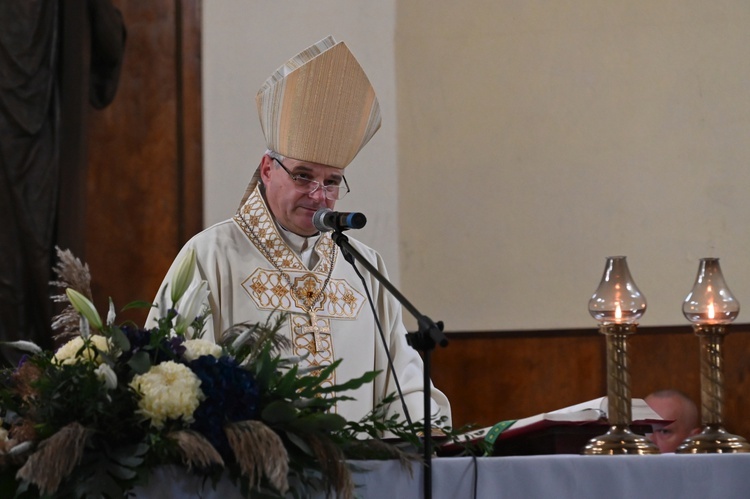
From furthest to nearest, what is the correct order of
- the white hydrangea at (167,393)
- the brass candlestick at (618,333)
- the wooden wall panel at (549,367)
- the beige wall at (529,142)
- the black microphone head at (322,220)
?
the beige wall at (529,142)
the wooden wall panel at (549,367)
the brass candlestick at (618,333)
the black microphone head at (322,220)
the white hydrangea at (167,393)

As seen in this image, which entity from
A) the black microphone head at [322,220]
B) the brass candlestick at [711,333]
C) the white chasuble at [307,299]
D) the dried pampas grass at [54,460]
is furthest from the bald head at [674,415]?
the dried pampas grass at [54,460]

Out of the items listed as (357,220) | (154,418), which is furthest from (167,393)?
(357,220)

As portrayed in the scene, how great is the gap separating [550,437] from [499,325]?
102 inches

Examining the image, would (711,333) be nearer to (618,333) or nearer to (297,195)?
(618,333)

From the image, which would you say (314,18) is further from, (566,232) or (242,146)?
(566,232)

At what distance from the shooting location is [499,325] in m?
5.43

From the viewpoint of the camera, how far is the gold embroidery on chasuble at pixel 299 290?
3758mm

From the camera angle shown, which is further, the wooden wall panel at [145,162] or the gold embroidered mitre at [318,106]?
the wooden wall panel at [145,162]

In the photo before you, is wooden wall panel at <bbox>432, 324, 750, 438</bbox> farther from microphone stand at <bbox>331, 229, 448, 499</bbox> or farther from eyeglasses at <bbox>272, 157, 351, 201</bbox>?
microphone stand at <bbox>331, 229, 448, 499</bbox>

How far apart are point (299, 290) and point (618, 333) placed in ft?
3.92

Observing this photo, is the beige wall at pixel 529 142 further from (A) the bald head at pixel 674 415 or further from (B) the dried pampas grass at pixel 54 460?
(B) the dried pampas grass at pixel 54 460

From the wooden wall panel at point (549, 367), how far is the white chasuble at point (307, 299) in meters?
1.47

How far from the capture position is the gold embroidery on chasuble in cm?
376

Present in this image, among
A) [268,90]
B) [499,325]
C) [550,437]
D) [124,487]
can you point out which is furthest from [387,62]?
[124,487]
